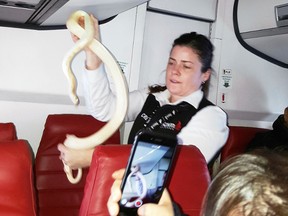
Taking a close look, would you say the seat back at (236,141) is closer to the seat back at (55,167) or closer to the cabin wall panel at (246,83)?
the cabin wall panel at (246,83)

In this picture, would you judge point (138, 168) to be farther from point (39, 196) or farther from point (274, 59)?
point (274, 59)

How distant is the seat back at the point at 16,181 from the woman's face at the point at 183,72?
2.33ft

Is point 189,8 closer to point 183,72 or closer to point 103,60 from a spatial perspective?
point 183,72

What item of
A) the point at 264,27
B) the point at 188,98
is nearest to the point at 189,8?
the point at 264,27

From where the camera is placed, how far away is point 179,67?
1.61 meters

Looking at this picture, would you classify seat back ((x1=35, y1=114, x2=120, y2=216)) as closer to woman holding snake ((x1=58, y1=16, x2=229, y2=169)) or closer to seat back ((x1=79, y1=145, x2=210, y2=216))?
woman holding snake ((x1=58, y1=16, x2=229, y2=169))

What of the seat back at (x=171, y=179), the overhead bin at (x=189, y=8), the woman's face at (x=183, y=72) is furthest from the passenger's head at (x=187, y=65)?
the overhead bin at (x=189, y=8)

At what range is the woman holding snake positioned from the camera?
4.54 feet

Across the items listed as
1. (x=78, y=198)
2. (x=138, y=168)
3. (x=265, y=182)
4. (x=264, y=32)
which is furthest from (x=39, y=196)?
(x=264, y=32)

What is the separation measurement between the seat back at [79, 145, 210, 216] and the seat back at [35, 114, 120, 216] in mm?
797

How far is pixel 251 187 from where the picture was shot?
605mm

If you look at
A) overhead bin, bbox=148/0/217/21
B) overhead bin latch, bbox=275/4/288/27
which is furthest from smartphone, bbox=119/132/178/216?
overhead bin, bbox=148/0/217/21

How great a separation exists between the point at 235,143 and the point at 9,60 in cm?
143

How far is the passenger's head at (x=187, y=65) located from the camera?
160 cm
